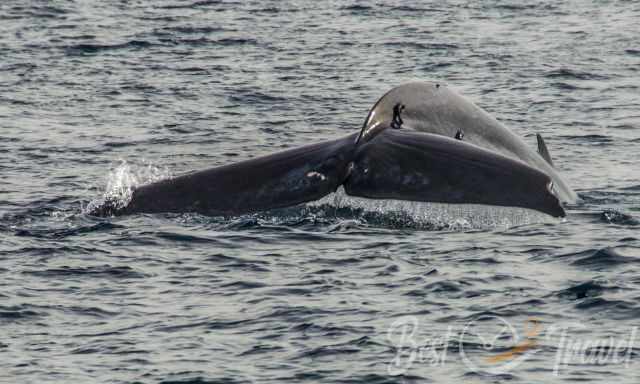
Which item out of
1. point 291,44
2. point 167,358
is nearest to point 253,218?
point 167,358

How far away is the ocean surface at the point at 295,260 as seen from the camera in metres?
10.8

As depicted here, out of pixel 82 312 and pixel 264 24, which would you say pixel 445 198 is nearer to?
pixel 82 312

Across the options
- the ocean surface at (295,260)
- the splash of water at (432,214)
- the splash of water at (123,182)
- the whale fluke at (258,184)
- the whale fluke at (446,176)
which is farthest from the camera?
the splash of water at (123,182)

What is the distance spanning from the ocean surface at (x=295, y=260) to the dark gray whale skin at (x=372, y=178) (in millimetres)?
570

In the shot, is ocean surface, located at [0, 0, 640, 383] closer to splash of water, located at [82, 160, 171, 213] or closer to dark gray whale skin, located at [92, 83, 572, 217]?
splash of water, located at [82, 160, 171, 213]

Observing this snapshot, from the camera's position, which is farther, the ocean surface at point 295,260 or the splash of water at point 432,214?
the splash of water at point 432,214

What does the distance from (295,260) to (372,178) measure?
1.28m

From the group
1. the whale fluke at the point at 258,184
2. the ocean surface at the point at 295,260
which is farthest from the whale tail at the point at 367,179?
the ocean surface at the point at 295,260

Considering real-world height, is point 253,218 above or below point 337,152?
below

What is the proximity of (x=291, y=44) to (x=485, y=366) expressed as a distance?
20.6 m

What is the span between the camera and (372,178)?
1274 centimetres

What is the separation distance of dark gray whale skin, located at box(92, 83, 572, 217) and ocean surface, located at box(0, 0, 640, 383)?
57 centimetres

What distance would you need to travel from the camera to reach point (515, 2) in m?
36.9

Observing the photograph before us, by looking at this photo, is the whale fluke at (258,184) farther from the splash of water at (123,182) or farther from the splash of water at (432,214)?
the splash of water at (432,214)
